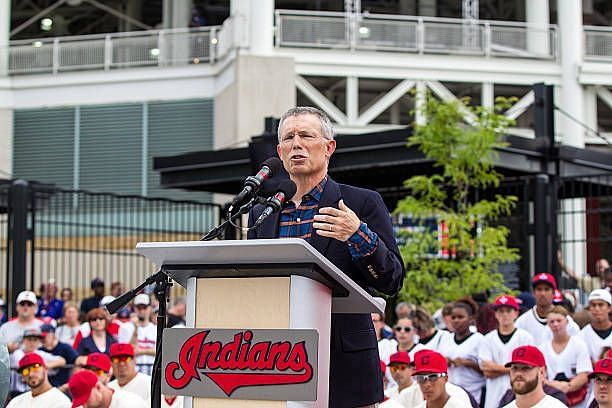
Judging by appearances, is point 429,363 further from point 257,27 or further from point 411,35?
point 411,35

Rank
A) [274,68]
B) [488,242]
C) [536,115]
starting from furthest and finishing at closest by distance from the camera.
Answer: [274,68]
[536,115]
[488,242]

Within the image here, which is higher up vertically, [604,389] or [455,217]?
[455,217]

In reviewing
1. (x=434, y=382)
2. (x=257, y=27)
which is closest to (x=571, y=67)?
(x=257, y=27)

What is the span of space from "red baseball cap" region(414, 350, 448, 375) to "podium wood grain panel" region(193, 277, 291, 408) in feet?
19.8

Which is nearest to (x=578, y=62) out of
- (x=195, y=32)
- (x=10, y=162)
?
(x=195, y=32)

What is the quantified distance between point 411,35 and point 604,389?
22.4 m

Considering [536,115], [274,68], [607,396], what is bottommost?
[607,396]

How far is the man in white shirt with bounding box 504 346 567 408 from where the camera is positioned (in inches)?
369

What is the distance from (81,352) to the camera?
555 inches

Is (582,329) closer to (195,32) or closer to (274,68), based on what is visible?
(274,68)

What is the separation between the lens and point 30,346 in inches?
547

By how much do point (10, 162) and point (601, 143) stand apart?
15.2 metres

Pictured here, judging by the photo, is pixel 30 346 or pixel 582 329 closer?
pixel 582 329

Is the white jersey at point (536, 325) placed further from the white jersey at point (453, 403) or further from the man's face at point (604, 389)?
the man's face at point (604, 389)
